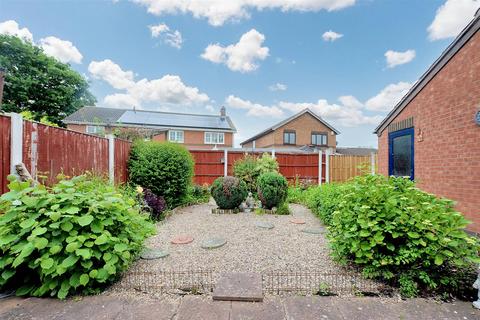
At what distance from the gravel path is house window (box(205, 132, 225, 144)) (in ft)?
60.1

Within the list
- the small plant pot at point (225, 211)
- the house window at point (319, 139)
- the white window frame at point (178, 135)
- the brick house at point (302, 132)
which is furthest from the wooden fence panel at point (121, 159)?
the house window at point (319, 139)

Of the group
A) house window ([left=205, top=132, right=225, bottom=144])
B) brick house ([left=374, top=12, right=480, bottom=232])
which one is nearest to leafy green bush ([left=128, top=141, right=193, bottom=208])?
brick house ([left=374, top=12, right=480, bottom=232])

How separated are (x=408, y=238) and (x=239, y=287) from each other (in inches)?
66.2

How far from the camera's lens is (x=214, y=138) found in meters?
23.9

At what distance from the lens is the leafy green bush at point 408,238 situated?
2.19 m

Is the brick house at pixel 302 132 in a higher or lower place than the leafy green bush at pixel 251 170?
higher

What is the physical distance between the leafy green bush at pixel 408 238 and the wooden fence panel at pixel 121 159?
529 centimetres

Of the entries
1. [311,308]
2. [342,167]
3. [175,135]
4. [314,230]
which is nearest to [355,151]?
[342,167]

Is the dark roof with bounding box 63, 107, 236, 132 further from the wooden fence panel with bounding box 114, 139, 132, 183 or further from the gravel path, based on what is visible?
the gravel path

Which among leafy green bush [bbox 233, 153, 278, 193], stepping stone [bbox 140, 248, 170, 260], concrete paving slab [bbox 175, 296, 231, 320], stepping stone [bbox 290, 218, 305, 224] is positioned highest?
leafy green bush [bbox 233, 153, 278, 193]

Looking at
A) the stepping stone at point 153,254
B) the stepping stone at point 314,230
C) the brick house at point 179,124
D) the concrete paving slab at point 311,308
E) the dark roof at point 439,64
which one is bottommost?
the stepping stone at point 314,230

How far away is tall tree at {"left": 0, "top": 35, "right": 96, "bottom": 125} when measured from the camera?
57.2ft

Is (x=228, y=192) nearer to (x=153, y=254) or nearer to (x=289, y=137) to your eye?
(x=153, y=254)

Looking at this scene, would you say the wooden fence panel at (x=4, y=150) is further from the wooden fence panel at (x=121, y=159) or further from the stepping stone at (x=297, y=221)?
the stepping stone at (x=297, y=221)
